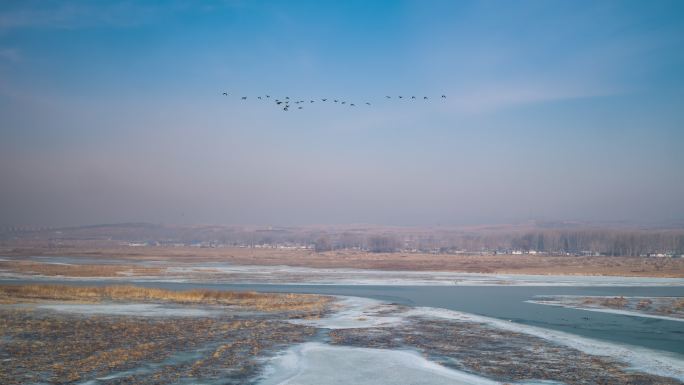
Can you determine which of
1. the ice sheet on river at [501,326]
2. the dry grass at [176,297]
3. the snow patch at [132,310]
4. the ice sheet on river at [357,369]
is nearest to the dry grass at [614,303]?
the ice sheet on river at [501,326]

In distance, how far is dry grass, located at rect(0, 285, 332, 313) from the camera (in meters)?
32.3

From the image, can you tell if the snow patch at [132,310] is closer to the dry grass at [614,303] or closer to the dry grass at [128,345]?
the dry grass at [128,345]

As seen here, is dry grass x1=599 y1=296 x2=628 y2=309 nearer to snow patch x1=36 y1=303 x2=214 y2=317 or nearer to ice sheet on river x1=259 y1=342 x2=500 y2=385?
ice sheet on river x1=259 y1=342 x2=500 y2=385

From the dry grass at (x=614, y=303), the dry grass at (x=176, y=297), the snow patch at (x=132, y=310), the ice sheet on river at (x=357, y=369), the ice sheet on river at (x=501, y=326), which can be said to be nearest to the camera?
the ice sheet on river at (x=357, y=369)

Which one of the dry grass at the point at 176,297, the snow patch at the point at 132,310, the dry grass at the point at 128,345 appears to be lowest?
the dry grass at the point at 176,297

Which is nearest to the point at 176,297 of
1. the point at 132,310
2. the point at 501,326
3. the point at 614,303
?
the point at 132,310

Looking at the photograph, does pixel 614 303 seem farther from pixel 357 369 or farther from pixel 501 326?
pixel 357 369

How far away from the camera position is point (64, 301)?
31.1m

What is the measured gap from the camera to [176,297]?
35.7 m

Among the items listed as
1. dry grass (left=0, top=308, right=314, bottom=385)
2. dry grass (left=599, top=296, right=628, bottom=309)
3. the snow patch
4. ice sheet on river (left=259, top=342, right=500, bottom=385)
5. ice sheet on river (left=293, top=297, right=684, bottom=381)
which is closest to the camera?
dry grass (left=0, top=308, right=314, bottom=385)

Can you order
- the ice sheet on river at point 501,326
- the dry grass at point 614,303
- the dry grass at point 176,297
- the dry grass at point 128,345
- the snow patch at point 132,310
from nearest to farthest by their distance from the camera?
the dry grass at point 128,345
the ice sheet on river at point 501,326
the snow patch at point 132,310
the dry grass at point 176,297
the dry grass at point 614,303

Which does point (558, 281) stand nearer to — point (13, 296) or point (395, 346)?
point (395, 346)

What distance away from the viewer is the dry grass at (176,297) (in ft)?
106

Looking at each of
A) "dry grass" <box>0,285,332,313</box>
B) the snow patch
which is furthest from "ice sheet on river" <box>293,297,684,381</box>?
the snow patch
